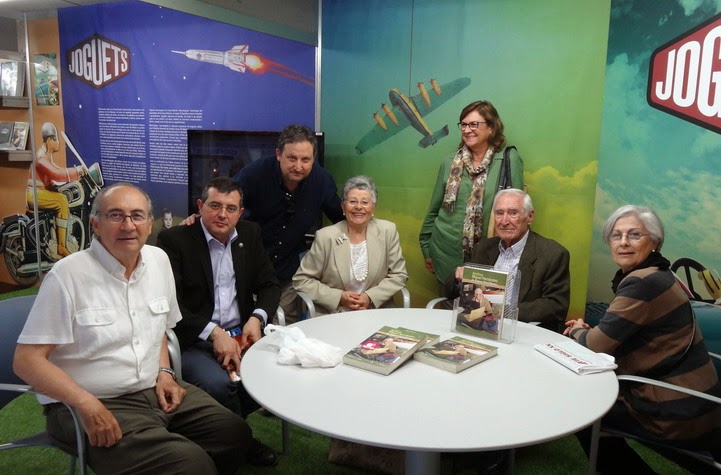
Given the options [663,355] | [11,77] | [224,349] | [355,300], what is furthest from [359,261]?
[11,77]

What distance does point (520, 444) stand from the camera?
1.32m

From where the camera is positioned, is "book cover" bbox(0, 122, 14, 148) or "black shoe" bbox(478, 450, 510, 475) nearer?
"black shoe" bbox(478, 450, 510, 475)

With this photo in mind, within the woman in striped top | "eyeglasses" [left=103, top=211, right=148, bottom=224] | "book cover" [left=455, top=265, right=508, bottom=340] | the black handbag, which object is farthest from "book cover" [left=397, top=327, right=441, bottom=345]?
the black handbag

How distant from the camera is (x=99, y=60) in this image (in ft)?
13.6

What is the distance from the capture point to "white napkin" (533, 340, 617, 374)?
1.76 metres

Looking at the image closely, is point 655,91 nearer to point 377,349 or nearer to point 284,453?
point 377,349

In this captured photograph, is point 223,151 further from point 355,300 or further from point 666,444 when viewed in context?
point 666,444

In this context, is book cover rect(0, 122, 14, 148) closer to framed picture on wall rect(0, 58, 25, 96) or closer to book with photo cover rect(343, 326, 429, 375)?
framed picture on wall rect(0, 58, 25, 96)

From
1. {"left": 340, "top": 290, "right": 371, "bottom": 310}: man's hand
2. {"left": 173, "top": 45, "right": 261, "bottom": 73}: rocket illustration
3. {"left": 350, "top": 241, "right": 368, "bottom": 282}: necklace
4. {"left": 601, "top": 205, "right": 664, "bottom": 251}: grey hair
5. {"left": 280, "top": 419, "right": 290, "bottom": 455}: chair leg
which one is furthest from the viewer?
{"left": 173, "top": 45, "right": 261, "bottom": 73}: rocket illustration

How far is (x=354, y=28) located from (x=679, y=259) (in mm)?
2608

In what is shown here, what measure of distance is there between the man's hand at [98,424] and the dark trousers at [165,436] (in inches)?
1.4

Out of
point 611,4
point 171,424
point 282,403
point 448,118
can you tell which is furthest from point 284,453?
point 611,4

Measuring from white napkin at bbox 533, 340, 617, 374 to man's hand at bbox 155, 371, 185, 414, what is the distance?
51.2 inches

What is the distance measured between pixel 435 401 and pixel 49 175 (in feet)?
13.2
